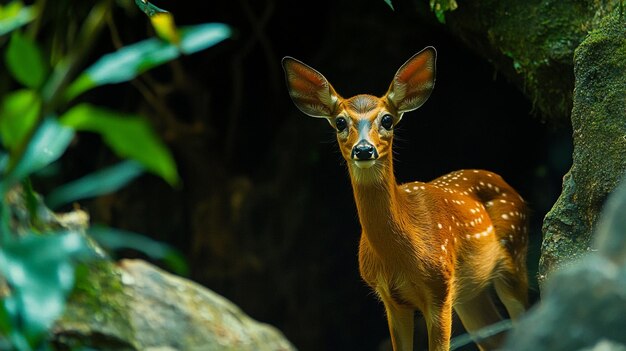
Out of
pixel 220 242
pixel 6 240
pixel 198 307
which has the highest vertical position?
pixel 6 240

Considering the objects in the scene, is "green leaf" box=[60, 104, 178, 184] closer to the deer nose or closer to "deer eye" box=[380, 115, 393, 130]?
the deer nose

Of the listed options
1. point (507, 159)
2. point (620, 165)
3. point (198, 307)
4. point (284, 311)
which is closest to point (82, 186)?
point (198, 307)

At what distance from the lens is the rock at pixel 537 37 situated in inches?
225

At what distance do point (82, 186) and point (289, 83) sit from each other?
11.1 feet

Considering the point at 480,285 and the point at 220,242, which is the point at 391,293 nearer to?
the point at 480,285

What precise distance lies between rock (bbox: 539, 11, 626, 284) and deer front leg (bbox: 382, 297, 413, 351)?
102 centimetres

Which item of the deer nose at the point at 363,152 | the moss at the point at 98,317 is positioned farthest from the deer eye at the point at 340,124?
the moss at the point at 98,317

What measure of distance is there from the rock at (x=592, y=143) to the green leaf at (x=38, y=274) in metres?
2.98

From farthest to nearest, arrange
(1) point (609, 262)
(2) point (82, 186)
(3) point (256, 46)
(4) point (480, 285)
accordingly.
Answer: (3) point (256, 46) → (4) point (480, 285) → (2) point (82, 186) → (1) point (609, 262)

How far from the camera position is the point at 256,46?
362 inches

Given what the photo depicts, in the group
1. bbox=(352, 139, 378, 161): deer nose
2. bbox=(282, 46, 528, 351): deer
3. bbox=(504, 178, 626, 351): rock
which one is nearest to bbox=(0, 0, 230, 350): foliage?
bbox=(504, 178, 626, 351): rock

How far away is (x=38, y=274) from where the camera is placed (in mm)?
2197

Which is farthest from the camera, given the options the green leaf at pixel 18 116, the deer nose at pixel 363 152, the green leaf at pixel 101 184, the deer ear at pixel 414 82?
the deer ear at pixel 414 82

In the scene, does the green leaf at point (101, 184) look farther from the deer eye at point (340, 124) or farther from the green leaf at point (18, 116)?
the deer eye at point (340, 124)
